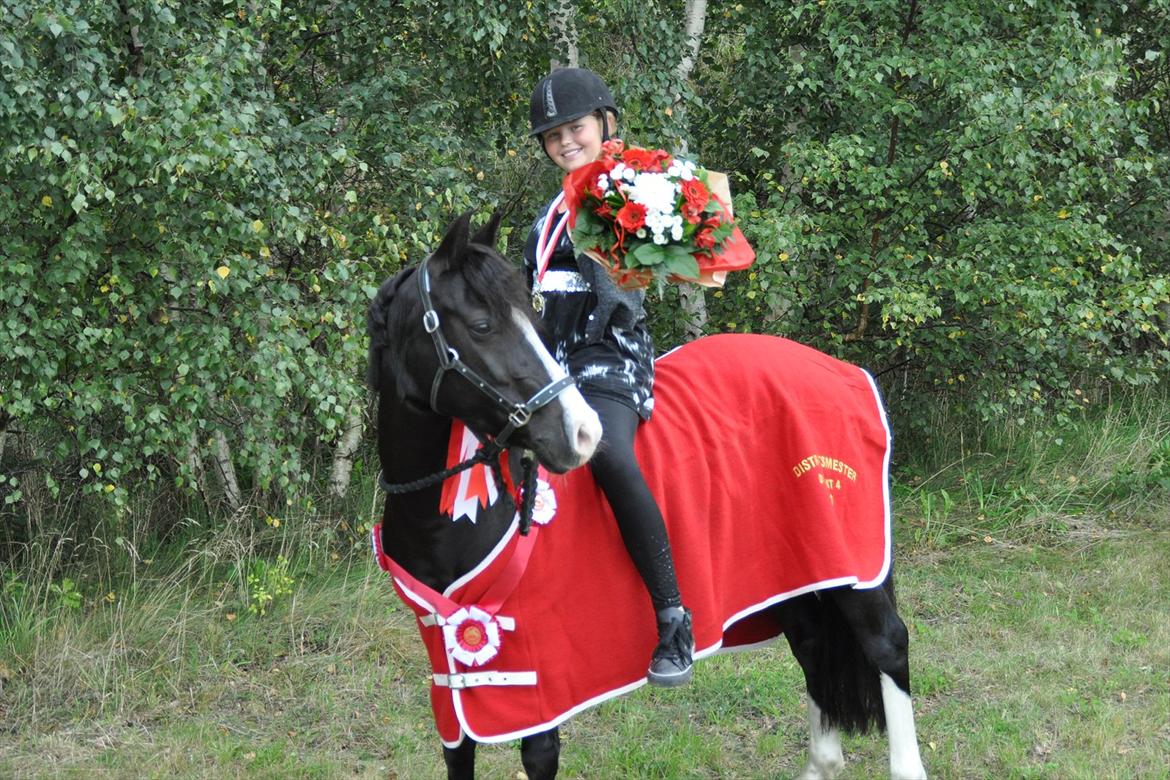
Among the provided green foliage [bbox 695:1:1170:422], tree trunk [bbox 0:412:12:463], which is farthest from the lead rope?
green foliage [bbox 695:1:1170:422]

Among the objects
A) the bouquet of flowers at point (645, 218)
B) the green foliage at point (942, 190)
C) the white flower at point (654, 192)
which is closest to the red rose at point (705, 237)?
the bouquet of flowers at point (645, 218)

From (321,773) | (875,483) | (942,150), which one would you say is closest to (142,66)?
(321,773)

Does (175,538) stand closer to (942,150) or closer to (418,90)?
(418,90)

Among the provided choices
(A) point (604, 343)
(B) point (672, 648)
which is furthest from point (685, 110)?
(B) point (672, 648)

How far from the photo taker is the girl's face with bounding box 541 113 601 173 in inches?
143

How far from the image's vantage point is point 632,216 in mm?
3236

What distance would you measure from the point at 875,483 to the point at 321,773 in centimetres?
256

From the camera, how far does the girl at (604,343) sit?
3.41 meters

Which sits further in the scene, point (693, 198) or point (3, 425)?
point (3, 425)

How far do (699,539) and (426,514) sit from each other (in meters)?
0.94

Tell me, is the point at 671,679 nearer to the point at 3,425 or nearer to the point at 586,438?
the point at 586,438

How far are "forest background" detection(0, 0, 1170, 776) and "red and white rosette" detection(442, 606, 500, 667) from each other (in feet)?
6.89

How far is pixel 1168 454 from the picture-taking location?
8.12 metres

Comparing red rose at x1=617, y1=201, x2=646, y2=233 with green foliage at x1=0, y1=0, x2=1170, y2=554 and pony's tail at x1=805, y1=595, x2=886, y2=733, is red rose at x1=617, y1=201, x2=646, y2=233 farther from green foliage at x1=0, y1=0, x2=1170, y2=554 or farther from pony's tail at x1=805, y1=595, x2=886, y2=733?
green foliage at x1=0, y1=0, x2=1170, y2=554
